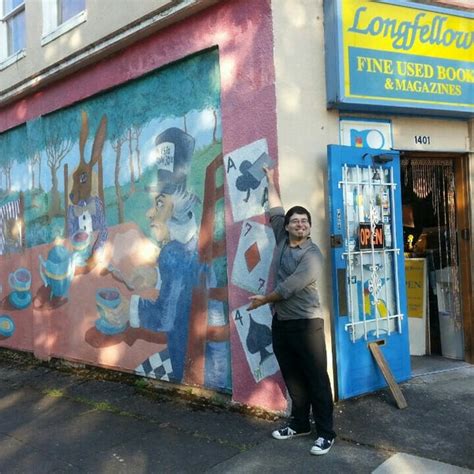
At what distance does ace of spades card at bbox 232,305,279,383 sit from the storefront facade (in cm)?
1

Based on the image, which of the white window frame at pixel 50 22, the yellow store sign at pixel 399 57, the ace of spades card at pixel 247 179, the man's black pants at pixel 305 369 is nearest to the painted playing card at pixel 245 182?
the ace of spades card at pixel 247 179

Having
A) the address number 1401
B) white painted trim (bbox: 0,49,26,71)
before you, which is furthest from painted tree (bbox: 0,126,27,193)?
the address number 1401

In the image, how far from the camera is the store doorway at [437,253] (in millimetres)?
5945

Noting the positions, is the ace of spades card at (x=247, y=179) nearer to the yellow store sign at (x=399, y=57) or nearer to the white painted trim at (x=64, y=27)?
the yellow store sign at (x=399, y=57)

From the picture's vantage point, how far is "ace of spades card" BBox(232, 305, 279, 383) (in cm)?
479

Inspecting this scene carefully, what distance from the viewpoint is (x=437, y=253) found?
652 centimetres

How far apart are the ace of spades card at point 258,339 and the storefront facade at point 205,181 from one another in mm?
14

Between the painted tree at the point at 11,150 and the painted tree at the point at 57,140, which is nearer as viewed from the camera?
the painted tree at the point at 57,140

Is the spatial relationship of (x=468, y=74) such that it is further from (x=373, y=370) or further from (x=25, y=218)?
(x=25, y=218)

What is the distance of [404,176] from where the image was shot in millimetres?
6312

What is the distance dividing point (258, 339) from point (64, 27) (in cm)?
488

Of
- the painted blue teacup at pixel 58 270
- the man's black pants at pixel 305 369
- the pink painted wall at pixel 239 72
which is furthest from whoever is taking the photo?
the painted blue teacup at pixel 58 270

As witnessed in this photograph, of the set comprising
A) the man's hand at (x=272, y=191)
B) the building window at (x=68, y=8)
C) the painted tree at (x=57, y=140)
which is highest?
the building window at (x=68, y=8)

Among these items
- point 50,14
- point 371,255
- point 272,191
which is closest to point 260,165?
point 272,191
